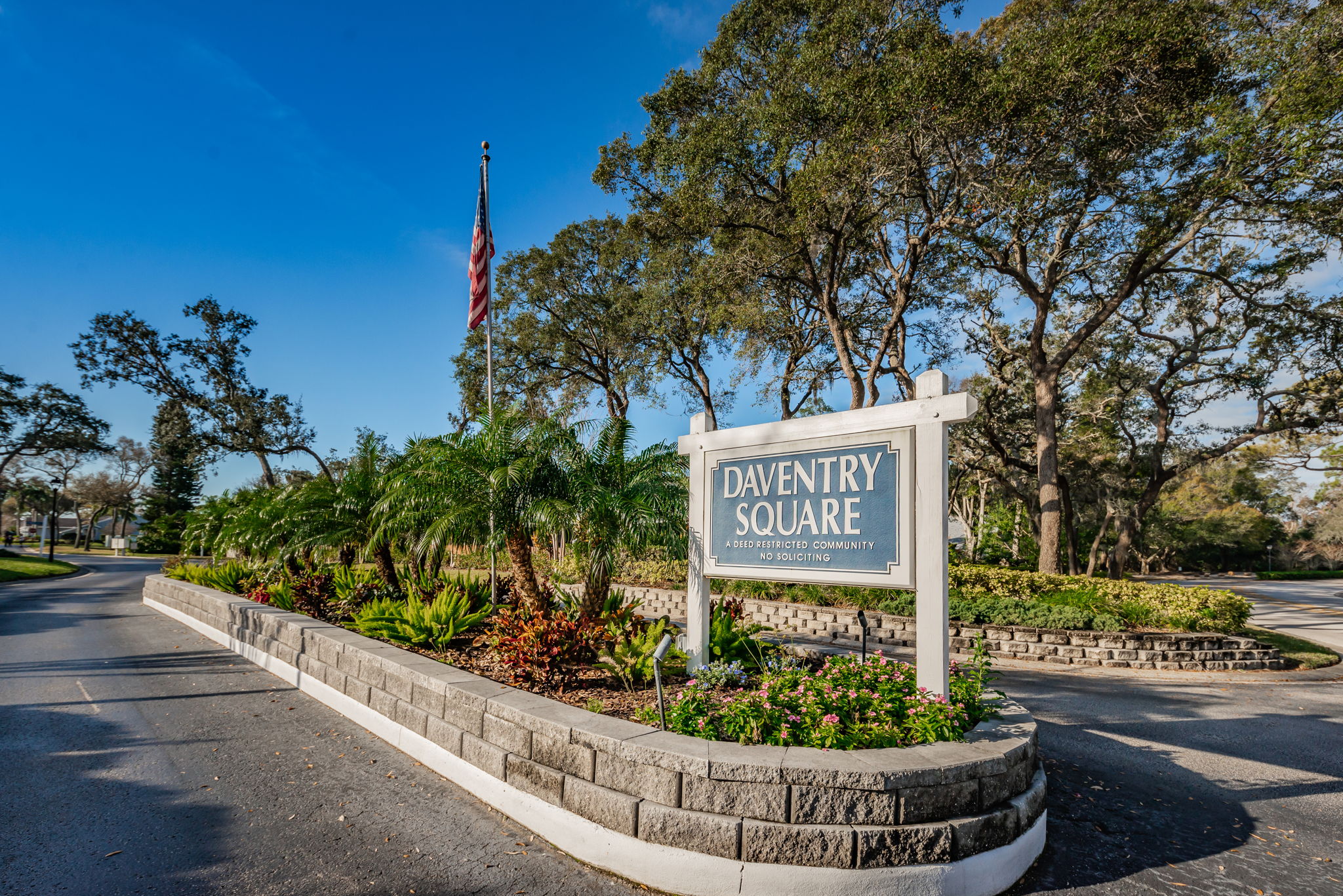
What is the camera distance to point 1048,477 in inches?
578

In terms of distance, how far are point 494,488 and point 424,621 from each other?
158 cm

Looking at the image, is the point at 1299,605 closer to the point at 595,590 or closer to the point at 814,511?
the point at 814,511

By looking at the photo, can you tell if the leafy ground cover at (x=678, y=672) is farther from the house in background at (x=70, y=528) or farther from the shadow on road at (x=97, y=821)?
the house in background at (x=70, y=528)

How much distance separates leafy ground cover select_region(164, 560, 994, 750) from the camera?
3.82m

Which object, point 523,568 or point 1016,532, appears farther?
point 1016,532

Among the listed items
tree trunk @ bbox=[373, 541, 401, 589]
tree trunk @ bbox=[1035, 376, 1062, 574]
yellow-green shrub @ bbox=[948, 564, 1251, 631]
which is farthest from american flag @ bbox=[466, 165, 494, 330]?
tree trunk @ bbox=[1035, 376, 1062, 574]

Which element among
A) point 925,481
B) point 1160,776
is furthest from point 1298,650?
point 925,481

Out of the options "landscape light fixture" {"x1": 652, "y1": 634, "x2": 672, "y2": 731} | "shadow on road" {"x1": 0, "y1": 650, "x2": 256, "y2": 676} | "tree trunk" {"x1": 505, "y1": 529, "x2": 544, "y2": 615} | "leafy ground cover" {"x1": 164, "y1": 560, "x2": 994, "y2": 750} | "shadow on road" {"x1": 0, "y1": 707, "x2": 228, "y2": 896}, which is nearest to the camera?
"shadow on road" {"x1": 0, "y1": 707, "x2": 228, "y2": 896}

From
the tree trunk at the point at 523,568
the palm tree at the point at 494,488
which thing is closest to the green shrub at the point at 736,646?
the palm tree at the point at 494,488

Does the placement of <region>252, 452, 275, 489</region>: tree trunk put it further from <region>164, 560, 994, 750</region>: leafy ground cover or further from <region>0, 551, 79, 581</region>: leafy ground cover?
<region>164, 560, 994, 750</region>: leafy ground cover

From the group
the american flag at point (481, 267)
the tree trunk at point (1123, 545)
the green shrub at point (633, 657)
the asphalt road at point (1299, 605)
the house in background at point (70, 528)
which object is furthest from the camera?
the house in background at point (70, 528)

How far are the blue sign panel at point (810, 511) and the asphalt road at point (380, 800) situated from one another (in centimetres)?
208

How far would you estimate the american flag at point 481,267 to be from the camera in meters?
9.38

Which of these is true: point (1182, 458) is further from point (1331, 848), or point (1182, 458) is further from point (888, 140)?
point (1331, 848)
